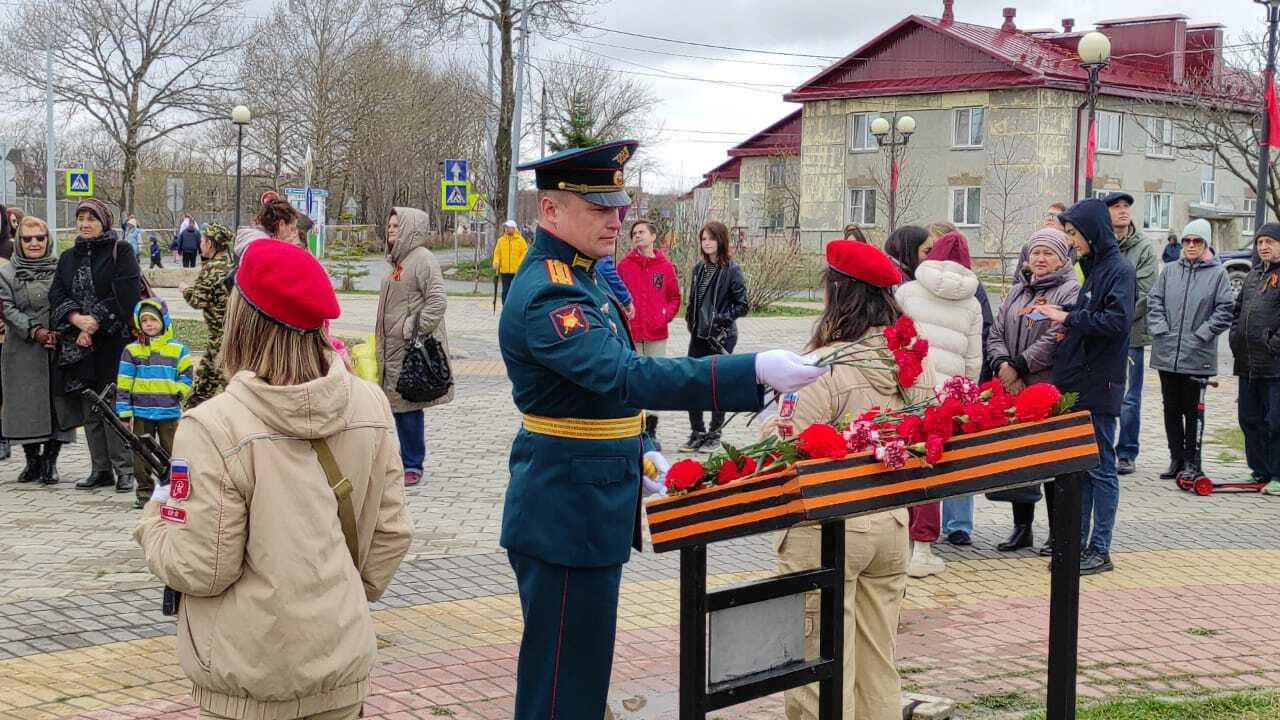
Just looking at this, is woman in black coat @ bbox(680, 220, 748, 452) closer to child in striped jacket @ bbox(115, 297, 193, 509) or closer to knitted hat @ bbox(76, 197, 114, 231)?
child in striped jacket @ bbox(115, 297, 193, 509)

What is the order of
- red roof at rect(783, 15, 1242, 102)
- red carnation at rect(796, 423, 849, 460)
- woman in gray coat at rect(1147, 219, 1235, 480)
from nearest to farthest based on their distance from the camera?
red carnation at rect(796, 423, 849, 460), woman in gray coat at rect(1147, 219, 1235, 480), red roof at rect(783, 15, 1242, 102)

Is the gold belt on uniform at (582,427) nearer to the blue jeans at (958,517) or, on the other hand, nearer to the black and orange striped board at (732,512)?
the black and orange striped board at (732,512)

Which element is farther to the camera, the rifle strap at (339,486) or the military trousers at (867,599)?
the military trousers at (867,599)

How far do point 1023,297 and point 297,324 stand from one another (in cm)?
566

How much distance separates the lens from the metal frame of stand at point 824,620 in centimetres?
335

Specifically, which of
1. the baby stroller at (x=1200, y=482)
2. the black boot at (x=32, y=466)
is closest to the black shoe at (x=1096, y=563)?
the baby stroller at (x=1200, y=482)

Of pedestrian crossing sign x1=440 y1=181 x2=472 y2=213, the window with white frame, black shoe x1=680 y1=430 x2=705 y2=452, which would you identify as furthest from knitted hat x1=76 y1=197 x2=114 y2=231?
the window with white frame

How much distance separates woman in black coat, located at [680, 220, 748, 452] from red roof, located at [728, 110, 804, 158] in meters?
50.3

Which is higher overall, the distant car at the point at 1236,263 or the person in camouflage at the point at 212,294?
the distant car at the point at 1236,263

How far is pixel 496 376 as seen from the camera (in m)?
17.2

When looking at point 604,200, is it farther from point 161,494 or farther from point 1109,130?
point 1109,130

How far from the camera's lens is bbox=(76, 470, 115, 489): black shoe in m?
9.51

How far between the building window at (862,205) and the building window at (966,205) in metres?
3.67

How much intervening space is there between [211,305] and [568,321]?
5.47m
